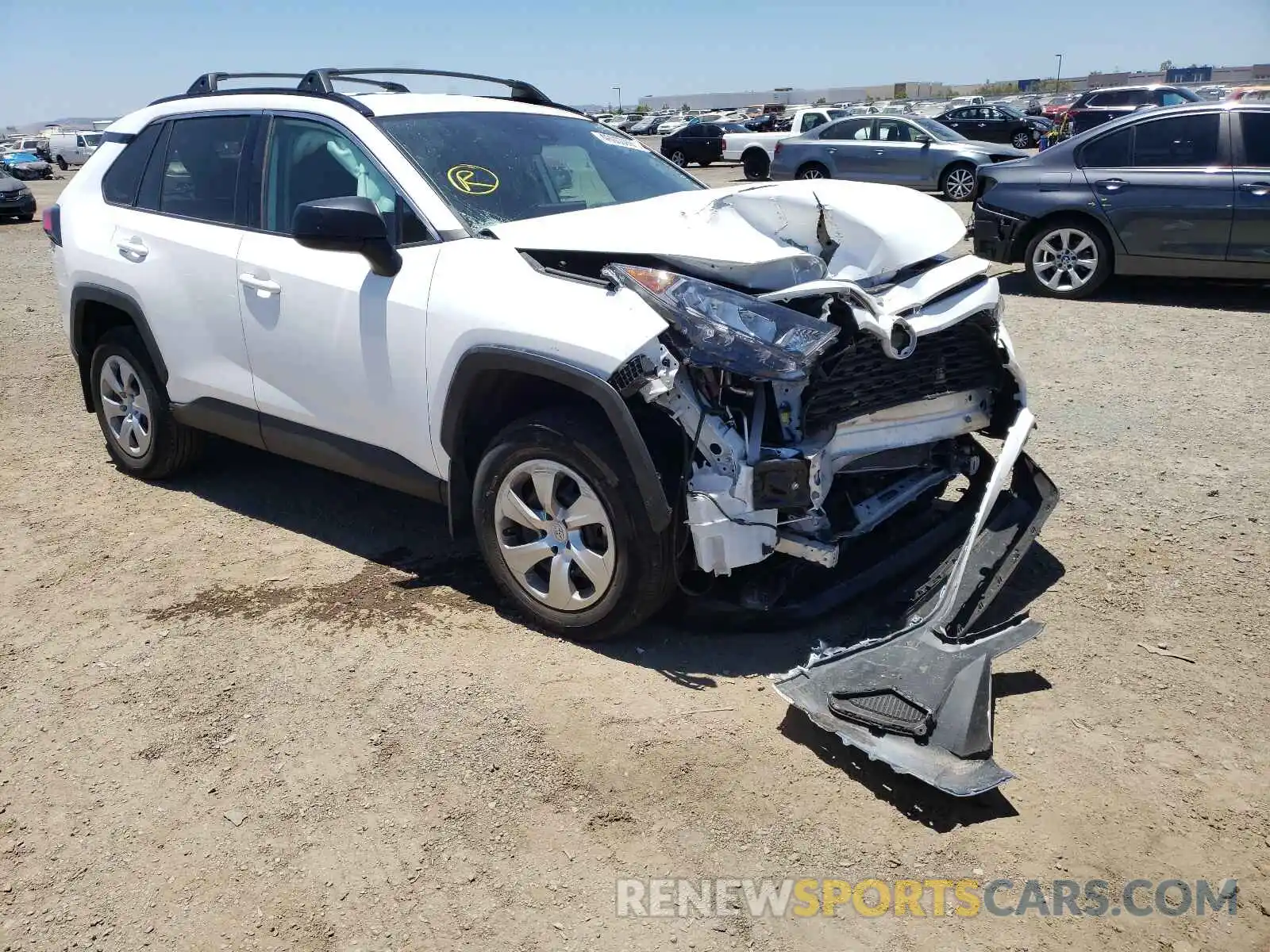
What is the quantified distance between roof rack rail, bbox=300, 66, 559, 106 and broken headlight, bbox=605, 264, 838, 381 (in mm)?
2119

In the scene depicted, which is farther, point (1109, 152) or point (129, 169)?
point (1109, 152)

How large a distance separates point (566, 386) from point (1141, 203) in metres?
7.37

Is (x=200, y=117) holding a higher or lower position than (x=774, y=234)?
higher

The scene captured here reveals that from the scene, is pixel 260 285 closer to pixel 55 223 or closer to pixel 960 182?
pixel 55 223

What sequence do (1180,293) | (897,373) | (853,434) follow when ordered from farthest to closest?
(1180,293)
(897,373)
(853,434)

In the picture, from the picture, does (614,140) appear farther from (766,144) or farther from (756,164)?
(766,144)

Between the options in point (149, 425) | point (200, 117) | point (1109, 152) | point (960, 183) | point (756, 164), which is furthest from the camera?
point (756, 164)

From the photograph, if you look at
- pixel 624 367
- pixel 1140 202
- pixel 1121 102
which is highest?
pixel 1121 102

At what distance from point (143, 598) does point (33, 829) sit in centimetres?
152

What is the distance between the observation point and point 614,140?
501 centimetres

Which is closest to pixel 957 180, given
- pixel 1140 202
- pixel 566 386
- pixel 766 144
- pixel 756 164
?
pixel 756 164

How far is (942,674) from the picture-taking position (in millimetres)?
3184

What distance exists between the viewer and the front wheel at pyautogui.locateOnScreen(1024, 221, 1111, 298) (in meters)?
9.18

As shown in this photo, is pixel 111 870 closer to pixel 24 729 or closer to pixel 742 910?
pixel 24 729
